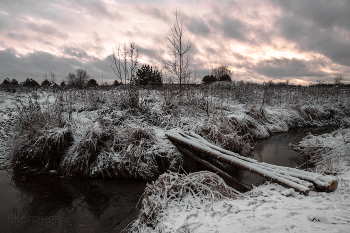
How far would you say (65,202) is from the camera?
3801mm

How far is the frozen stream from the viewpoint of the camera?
3.14 metres

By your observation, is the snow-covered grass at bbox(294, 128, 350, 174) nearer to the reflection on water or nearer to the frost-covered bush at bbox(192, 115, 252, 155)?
the frost-covered bush at bbox(192, 115, 252, 155)

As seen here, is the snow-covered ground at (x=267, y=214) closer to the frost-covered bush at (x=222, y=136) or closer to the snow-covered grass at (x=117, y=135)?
the snow-covered grass at (x=117, y=135)

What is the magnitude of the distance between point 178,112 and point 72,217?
5.03 metres

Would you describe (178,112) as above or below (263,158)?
above

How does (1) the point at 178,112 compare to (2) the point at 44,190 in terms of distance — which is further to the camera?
(1) the point at 178,112

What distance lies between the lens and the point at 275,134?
29.8ft

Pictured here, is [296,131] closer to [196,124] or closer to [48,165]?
[196,124]

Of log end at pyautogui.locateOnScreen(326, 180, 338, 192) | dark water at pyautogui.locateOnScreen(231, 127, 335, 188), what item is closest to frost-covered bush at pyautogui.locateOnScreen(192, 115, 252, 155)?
dark water at pyautogui.locateOnScreen(231, 127, 335, 188)

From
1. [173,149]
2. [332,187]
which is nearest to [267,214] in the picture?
[332,187]

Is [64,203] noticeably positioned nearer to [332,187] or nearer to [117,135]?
[117,135]

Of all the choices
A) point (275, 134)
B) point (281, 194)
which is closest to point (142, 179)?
point (281, 194)

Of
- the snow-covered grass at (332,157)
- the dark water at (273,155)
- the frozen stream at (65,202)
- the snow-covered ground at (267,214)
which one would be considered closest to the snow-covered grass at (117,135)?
the frozen stream at (65,202)

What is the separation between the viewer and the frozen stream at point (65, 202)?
314cm
